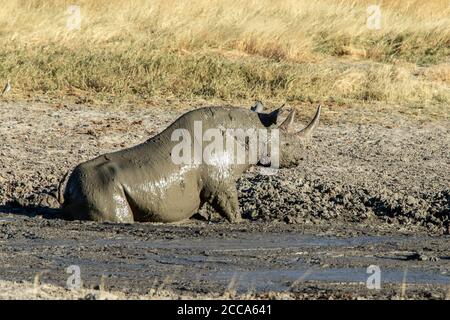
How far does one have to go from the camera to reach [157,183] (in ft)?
35.0

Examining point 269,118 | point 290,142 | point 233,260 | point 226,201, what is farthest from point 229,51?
point 233,260

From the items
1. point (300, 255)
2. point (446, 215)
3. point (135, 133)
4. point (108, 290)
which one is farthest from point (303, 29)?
point (108, 290)

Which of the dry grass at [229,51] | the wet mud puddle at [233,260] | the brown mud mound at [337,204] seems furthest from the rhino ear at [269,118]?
the dry grass at [229,51]

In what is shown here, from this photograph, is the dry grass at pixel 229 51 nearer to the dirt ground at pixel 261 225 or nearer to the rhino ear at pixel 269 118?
the dirt ground at pixel 261 225

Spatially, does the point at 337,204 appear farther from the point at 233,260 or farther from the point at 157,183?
the point at 233,260

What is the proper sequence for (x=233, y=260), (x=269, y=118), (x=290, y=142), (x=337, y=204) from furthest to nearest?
1. (x=337, y=204)
2. (x=290, y=142)
3. (x=269, y=118)
4. (x=233, y=260)

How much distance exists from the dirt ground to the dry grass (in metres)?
0.78

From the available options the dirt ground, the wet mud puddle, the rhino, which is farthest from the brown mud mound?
the wet mud puddle

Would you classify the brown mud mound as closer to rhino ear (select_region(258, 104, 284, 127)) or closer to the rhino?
the rhino

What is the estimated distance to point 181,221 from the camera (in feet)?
36.3

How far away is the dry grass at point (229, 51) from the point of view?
1588 centimetres

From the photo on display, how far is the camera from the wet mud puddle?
862 cm

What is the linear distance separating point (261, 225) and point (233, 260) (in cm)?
163

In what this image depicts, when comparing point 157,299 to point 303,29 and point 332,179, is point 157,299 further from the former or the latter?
point 303,29
